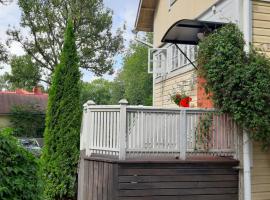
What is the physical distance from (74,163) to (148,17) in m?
7.17

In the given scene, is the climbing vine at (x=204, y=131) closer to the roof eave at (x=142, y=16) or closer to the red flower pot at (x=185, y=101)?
the red flower pot at (x=185, y=101)

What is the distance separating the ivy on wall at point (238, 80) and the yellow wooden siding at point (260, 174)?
0.40 metres

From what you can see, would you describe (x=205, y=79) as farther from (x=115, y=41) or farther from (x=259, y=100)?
(x=115, y=41)

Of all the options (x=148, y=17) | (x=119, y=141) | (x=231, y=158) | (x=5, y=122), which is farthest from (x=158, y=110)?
(x=5, y=122)

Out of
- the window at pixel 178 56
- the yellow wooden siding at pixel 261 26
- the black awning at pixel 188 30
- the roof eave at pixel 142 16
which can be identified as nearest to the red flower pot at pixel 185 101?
the window at pixel 178 56

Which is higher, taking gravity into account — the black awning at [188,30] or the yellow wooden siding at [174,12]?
the yellow wooden siding at [174,12]

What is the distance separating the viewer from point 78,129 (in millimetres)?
9273

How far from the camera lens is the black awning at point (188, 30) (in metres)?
7.41

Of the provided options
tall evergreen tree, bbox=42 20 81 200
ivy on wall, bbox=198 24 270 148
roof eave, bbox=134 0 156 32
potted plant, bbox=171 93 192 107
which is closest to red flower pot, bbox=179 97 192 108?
potted plant, bbox=171 93 192 107

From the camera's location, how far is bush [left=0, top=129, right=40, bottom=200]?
350 centimetres

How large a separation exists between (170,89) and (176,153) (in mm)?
4648

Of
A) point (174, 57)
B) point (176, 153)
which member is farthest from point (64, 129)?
point (174, 57)

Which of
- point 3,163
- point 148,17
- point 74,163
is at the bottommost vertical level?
point 74,163

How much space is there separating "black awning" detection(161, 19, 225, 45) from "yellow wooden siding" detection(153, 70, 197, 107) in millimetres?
1130
